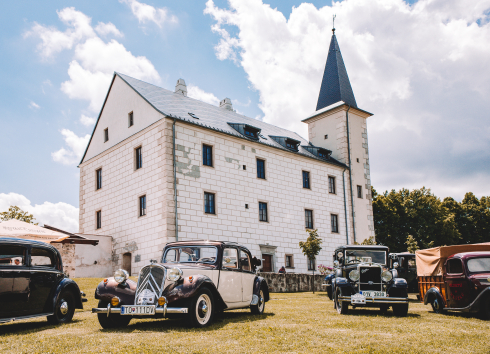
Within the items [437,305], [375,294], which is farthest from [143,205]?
[437,305]

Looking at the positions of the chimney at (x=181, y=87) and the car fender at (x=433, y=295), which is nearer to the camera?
the car fender at (x=433, y=295)

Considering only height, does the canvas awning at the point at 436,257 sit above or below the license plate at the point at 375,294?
above

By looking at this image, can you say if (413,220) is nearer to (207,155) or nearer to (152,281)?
(207,155)

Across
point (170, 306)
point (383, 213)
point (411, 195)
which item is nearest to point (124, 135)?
point (170, 306)

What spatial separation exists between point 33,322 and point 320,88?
33.7 m

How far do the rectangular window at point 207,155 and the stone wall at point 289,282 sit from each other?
837cm

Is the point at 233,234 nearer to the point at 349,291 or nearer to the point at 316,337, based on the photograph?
the point at 349,291

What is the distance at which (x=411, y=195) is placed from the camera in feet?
164

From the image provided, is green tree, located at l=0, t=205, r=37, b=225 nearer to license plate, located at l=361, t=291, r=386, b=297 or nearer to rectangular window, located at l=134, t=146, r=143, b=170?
rectangular window, located at l=134, t=146, r=143, b=170

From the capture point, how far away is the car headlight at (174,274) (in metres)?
8.14

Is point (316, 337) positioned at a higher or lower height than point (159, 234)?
lower

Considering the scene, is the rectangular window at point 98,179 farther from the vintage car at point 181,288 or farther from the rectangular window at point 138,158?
the vintage car at point 181,288

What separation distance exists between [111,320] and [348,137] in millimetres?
29784

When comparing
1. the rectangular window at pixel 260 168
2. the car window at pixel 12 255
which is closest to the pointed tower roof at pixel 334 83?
the rectangular window at pixel 260 168
